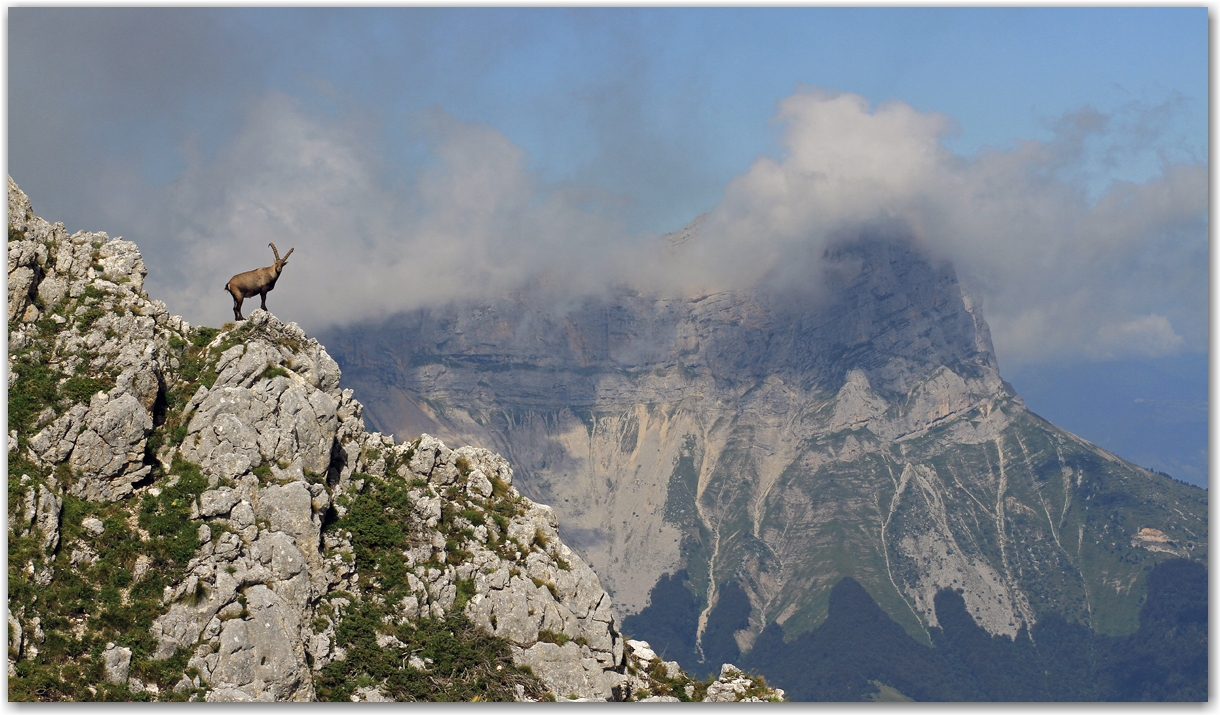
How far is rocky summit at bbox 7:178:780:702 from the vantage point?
1827 inches

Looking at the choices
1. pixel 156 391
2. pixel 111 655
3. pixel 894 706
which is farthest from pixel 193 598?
pixel 894 706

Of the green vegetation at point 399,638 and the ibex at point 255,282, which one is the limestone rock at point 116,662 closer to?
the green vegetation at point 399,638

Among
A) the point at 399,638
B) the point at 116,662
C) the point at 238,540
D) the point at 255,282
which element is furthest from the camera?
the point at 255,282

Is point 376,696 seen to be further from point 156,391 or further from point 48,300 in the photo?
point 48,300

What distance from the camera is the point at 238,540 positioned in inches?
1957

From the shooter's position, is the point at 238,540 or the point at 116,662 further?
the point at 238,540

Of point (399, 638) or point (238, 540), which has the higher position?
point (238, 540)

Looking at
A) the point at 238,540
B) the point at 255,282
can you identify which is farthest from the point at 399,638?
the point at 255,282

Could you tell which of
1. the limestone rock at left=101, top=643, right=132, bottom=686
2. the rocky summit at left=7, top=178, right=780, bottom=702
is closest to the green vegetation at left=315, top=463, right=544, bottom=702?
the rocky summit at left=7, top=178, right=780, bottom=702

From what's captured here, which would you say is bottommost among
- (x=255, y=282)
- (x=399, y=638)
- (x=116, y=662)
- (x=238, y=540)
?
(x=116, y=662)

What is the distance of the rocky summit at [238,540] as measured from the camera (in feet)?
152

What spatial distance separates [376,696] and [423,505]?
1170 cm

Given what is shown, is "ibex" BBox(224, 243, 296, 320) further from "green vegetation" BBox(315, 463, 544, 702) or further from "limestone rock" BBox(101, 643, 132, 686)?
"limestone rock" BBox(101, 643, 132, 686)

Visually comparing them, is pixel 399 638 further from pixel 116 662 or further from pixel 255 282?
pixel 255 282
